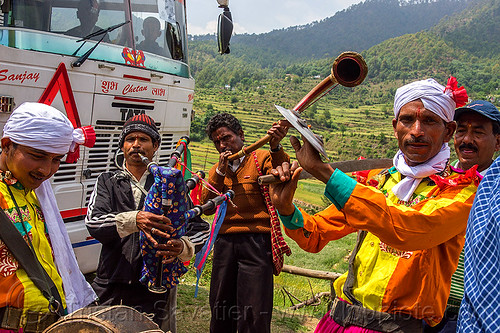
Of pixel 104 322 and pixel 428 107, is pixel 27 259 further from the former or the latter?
pixel 428 107

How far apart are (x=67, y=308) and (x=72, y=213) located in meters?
2.19

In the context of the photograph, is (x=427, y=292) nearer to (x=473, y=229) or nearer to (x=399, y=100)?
(x=473, y=229)

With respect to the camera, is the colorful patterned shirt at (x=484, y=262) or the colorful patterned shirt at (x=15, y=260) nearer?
the colorful patterned shirt at (x=484, y=262)

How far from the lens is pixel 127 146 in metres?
2.95

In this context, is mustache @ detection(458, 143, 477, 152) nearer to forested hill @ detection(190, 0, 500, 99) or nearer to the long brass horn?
the long brass horn

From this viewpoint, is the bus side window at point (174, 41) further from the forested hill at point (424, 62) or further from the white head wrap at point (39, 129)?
the forested hill at point (424, 62)

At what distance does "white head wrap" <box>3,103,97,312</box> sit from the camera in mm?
2172

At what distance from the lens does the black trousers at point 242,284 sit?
141 inches

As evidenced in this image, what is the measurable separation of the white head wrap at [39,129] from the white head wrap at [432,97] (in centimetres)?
163

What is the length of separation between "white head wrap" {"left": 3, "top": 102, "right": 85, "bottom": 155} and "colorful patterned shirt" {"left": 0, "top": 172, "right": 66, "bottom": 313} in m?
0.20

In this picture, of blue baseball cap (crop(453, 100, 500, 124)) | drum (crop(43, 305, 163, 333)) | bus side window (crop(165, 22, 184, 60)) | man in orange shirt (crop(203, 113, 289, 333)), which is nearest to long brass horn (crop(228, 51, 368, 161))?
drum (crop(43, 305, 163, 333))

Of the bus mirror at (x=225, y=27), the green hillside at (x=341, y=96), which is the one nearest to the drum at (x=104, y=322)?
the green hillside at (x=341, y=96)

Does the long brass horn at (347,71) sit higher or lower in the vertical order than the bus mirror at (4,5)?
lower

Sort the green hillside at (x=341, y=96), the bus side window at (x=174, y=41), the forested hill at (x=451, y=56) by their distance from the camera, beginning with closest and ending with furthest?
1. the bus side window at (x=174, y=41)
2. the green hillside at (x=341, y=96)
3. the forested hill at (x=451, y=56)
